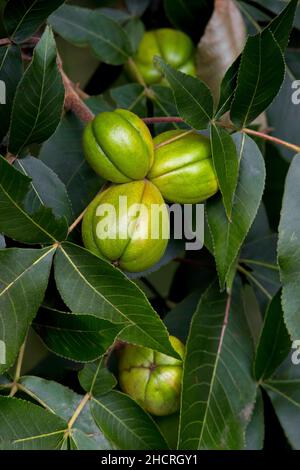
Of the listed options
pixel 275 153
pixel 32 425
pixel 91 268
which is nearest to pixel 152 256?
pixel 91 268

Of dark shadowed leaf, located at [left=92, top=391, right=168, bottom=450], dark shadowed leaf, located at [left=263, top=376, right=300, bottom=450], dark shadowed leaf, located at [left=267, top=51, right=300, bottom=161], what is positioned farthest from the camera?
dark shadowed leaf, located at [left=267, top=51, right=300, bottom=161]

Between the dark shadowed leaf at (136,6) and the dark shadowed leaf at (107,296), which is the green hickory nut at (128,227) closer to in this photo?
the dark shadowed leaf at (107,296)

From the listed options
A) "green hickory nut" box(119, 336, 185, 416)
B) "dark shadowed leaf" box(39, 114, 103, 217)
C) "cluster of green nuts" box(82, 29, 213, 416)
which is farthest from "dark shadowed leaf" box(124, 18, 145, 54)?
"green hickory nut" box(119, 336, 185, 416)

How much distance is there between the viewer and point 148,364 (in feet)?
2.25

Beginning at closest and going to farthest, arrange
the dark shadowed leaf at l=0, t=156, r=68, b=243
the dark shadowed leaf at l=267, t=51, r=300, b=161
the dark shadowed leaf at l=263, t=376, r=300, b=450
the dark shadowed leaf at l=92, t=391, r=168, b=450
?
1. the dark shadowed leaf at l=0, t=156, r=68, b=243
2. the dark shadowed leaf at l=92, t=391, r=168, b=450
3. the dark shadowed leaf at l=263, t=376, r=300, b=450
4. the dark shadowed leaf at l=267, t=51, r=300, b=161

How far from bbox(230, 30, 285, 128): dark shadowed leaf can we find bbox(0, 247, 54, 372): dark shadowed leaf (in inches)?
8.1

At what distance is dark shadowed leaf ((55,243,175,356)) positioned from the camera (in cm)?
58

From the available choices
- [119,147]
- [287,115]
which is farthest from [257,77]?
[287,115]

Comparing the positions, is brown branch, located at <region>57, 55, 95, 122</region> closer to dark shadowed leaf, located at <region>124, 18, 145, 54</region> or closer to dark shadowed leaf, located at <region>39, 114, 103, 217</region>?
dark shadowed leaf, located at <region>39, 114, 103, 217</region>

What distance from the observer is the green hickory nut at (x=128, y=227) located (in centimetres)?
59

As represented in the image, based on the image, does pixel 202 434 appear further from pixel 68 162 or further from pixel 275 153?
pixel 275 153

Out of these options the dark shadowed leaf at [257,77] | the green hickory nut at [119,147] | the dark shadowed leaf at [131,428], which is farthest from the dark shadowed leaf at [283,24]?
the dark shadowed leaf at [131,428]

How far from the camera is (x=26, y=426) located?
614 mm
